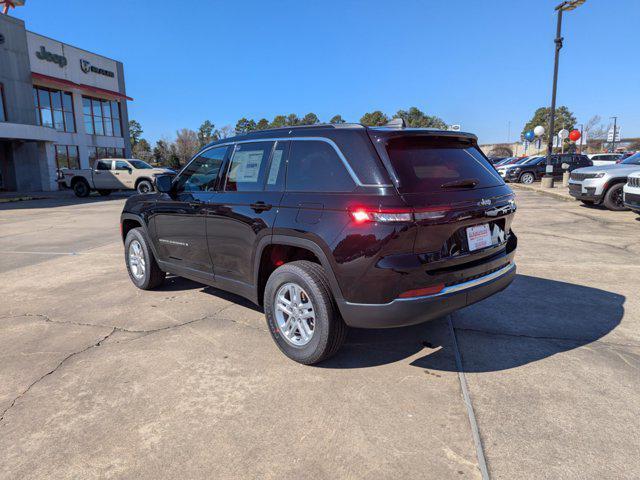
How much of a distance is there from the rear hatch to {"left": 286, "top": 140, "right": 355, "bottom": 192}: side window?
334mm

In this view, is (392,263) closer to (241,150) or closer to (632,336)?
(241,150)

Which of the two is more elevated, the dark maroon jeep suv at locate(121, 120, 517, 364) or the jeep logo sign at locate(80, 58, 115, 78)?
the jeep logo sign at locate(80, 58, 115, 78)

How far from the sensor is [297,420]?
2.65 meters

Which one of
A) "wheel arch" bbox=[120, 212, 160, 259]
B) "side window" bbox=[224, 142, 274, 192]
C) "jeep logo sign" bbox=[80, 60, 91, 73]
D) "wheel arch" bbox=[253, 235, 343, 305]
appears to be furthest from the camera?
"jeep logo sign" bbox=[80, 60, 91, 73]

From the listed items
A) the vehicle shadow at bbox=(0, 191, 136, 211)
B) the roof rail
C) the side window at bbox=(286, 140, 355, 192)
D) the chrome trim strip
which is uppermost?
the roof rail

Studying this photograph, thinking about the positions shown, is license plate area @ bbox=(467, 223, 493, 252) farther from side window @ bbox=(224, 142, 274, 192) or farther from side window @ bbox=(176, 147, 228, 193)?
side window @ bbox=(176, 147, 228, 193)

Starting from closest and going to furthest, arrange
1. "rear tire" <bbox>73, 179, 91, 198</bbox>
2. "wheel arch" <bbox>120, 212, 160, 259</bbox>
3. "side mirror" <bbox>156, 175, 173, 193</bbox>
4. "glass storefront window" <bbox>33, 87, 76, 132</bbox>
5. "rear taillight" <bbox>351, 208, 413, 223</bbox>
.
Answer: "rear taillight" <bbox>351, 208, 413, 223</bbox> < "side mirror" <bbox>156, 175, 173, 193</bbox> < "wheel arch" <bbox>120, 212, 160, 259</bbox> < "rear tire" <bbox>73, 179, 91, 198</bbox> < "glass storefront window" <bbox>33, 87, 76, 132</bbox>

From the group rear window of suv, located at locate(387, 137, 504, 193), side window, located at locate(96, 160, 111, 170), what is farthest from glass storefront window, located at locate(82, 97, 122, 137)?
rear window of suv, located at locate(387, 137, 504, 193)

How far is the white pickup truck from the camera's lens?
877 inches

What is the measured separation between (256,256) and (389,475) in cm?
196

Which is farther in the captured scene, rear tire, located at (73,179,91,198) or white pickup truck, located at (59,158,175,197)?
rear tire, located at (73,179,91,198)

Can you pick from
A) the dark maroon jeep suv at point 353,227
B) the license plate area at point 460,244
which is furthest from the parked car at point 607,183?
A: the license plate area at point 460,244

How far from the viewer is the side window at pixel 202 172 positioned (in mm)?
4234

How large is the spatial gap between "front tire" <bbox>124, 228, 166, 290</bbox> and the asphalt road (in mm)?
183
